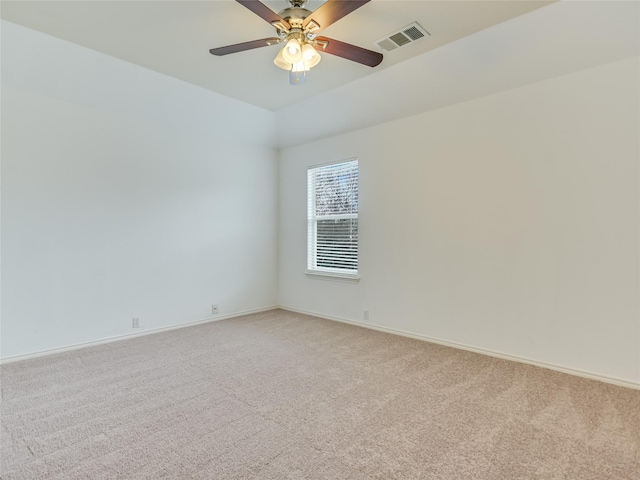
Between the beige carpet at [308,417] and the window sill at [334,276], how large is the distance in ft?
3.90

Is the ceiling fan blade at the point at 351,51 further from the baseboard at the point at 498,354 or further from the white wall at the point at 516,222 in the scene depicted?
the baseboard at the point at 498,354

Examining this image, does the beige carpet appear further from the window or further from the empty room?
the window

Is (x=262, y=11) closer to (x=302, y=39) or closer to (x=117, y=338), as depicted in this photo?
(x=302, y=39)

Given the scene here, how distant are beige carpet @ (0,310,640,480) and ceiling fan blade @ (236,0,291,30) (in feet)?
8.11

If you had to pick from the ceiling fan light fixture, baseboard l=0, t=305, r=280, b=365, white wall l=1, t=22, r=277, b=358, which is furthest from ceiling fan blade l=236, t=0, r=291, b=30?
baseboard l=0, t=305, r=280, b=365

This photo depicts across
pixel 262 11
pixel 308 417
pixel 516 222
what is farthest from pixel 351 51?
pixel 308 417

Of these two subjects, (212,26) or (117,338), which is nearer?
(212,26)

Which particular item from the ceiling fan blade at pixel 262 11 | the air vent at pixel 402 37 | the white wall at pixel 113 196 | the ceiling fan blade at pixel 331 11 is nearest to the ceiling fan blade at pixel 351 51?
the ceiling fan blade at pixel 331 11

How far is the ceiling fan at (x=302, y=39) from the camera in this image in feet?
6.77

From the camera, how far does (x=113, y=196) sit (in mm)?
3754

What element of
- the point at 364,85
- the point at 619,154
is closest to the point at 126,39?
the point at 364,85

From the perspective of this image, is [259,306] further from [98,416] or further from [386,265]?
[98,416]

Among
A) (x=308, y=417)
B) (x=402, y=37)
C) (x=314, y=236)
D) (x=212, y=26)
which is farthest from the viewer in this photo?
(x=314, y=236)

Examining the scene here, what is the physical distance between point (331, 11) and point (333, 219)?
294 cm
